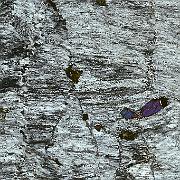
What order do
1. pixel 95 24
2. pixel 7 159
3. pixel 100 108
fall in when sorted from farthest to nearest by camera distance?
pixel 95 24
pixel 100 108
pixel 7 159

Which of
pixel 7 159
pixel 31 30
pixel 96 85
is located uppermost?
pixel 31 30

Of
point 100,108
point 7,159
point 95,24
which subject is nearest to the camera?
point 7,159

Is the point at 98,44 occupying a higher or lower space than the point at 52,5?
lower

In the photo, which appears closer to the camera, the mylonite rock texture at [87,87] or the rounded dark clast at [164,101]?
the mylonite rock texture at [87,87]

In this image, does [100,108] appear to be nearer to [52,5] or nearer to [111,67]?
[111,67]

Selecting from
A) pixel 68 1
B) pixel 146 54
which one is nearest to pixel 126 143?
pixel 146 54

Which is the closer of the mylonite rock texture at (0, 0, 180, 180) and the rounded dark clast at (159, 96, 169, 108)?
the mylonite rock texture at (0, 0, 180, 180)

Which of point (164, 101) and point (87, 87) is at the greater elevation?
point (87, 87)

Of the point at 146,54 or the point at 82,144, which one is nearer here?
the point at 82,144
